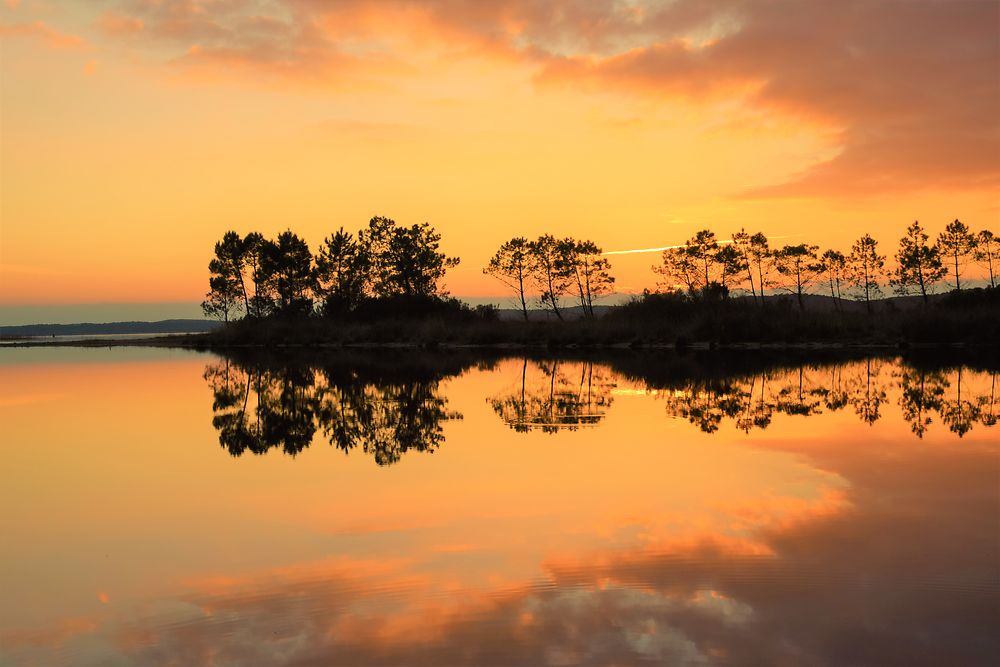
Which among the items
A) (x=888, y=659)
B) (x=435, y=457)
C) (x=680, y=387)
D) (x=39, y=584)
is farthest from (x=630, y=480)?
(x=680, y=387)

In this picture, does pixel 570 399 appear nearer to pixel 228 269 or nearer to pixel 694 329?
pixel 694 329

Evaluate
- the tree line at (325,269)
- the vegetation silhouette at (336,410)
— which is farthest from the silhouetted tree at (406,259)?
the vegetation silhouette at (336,410)

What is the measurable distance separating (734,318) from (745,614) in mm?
38158

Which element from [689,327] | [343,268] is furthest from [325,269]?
[689,327]

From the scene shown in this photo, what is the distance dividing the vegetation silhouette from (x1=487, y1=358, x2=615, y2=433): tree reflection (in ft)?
4.38

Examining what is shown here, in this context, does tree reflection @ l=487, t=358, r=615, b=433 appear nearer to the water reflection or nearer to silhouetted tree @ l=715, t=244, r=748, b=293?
the water reflection

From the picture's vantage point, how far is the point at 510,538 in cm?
664

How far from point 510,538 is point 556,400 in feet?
35.9

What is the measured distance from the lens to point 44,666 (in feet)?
14.2

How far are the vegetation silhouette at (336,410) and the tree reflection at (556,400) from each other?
1334mm

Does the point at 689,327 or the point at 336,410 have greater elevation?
the point at 689,327

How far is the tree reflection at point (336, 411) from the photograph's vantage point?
473 inches

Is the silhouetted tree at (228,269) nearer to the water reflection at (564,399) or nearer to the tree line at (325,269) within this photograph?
the tree line at (325,269)

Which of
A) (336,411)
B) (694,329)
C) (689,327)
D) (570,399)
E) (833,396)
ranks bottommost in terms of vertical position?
(833,396)
